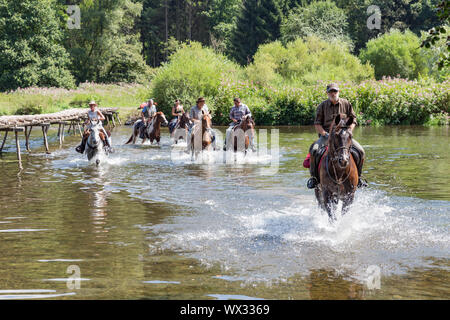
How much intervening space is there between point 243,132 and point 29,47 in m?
48.8

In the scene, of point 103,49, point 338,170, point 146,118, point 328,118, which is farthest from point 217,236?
point 103,49

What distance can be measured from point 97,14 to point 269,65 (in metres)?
29.9

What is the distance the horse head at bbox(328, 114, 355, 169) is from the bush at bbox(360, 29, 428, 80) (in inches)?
2018

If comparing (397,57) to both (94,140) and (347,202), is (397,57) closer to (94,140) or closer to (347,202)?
(94,140)

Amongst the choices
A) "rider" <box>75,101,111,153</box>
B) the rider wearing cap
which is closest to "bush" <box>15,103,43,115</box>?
the rider wearing cap

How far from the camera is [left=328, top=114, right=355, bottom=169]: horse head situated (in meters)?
9.35

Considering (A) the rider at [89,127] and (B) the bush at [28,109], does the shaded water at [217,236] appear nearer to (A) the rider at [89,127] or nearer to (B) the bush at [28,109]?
(A) the rider at [89,127]

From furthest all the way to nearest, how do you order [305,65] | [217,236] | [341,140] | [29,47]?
[29,47] < [305,65] < [217,236] < [341,140]

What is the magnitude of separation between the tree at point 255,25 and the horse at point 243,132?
56.5 metres

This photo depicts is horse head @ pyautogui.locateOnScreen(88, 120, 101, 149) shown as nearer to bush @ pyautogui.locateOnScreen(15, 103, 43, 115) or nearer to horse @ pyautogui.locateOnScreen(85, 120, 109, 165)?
horse @ pyautogui.locateOnScreen(85, 120, 109, 165)

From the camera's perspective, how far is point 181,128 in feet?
84.3

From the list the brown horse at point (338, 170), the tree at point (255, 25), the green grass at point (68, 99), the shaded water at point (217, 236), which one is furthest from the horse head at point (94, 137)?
the tree at point (255, 25)

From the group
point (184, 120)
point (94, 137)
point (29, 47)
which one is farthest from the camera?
point (29, 47)

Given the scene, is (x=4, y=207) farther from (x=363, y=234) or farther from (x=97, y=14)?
(x=97, y=14)
